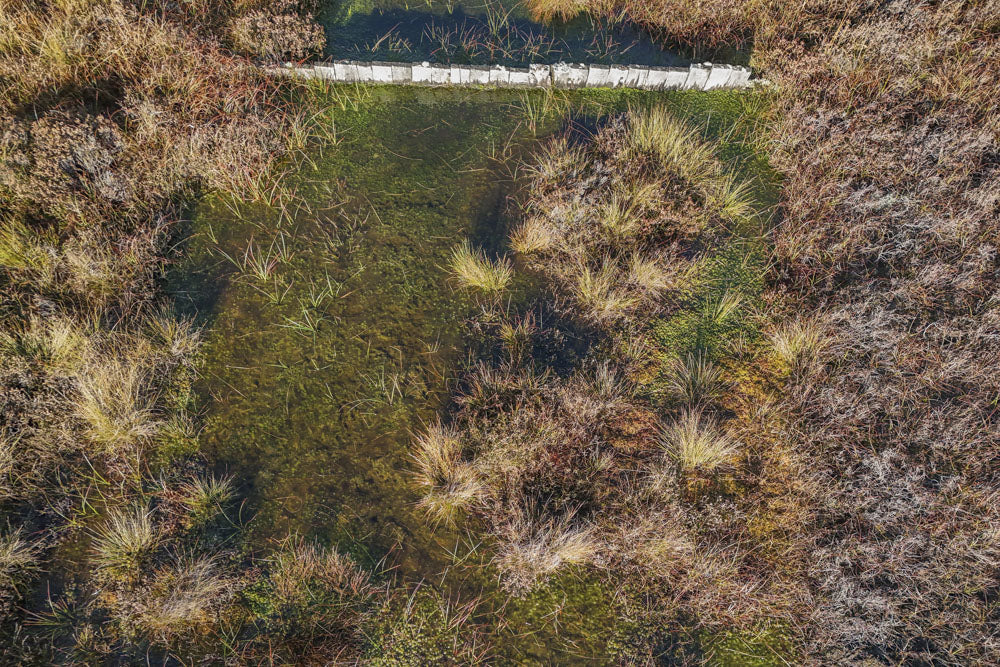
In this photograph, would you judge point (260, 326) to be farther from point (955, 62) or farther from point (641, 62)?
point (955, 62)

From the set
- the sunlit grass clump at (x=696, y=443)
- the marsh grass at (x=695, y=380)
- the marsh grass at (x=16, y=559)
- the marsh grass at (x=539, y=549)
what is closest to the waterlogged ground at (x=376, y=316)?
the marsh grass at (x=539, y=549)

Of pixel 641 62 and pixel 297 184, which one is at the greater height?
pixel 641 62

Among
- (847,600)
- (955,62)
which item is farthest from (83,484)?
(955,62)

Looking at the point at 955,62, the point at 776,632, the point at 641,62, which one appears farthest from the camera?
the point at 641,62

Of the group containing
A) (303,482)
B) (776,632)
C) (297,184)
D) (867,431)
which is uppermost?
(297,184)

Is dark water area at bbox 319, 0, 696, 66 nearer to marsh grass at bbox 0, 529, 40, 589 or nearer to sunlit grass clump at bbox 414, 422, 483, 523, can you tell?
sunlit grass clump at bbox 414, 422, 483, 523

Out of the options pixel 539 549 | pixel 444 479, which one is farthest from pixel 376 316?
pixel 539 549
